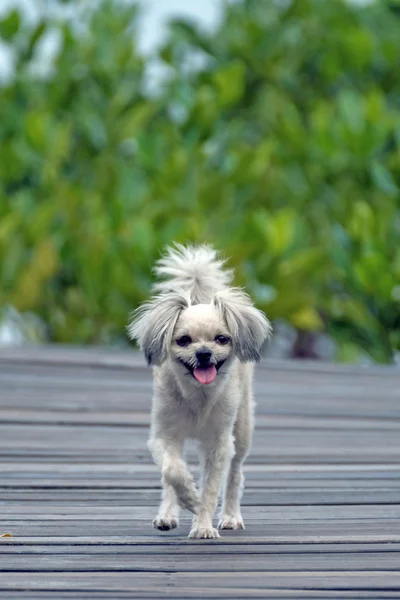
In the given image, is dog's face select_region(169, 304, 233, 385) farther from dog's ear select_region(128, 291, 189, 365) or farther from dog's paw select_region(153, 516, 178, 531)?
dog's paw select_region(153, 516, 178, 531)

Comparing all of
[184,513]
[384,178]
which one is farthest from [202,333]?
[384,178]

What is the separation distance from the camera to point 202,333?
11.0 feet

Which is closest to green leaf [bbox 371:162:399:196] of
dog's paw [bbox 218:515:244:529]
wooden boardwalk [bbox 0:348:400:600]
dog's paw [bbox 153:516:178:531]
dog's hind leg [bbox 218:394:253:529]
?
wooden boardwalk [bbox 0:348:400:600]

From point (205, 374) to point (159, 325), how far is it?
A: 7.4 inches

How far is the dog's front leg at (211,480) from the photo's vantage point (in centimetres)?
347

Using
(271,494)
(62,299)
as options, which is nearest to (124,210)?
(62,299)

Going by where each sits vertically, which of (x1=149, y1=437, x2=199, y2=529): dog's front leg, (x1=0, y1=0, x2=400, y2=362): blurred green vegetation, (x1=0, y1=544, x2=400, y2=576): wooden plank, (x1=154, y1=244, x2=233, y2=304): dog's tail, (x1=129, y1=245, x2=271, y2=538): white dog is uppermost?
(x1=0, y1=0, x2=400, y2=362): blurred green vegetation

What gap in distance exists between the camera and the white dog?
3.35 m

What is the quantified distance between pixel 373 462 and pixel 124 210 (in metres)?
4.27

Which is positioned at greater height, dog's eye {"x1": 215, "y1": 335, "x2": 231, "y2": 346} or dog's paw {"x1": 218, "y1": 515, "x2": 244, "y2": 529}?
dog's eye {"x1": 215, "y1": 335, "x2": 231, "y2": 346}

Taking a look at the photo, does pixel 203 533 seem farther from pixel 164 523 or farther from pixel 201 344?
pixel 201 344

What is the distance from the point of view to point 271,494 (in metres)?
4.19

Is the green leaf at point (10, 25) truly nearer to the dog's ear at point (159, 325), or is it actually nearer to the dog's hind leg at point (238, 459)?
the dog's hind leg at point (238, 459)

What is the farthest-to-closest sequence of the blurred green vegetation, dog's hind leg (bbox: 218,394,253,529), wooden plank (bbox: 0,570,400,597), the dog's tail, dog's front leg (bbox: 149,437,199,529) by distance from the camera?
1. the blurred green vegetation
2. dog's hind leg (bbox: 218,394,253,529)
3. the dog's tail
4. dog's front leg (bbox: 149,437,199,529)
5. wooden plank (bbox: 0,570,400,597)
